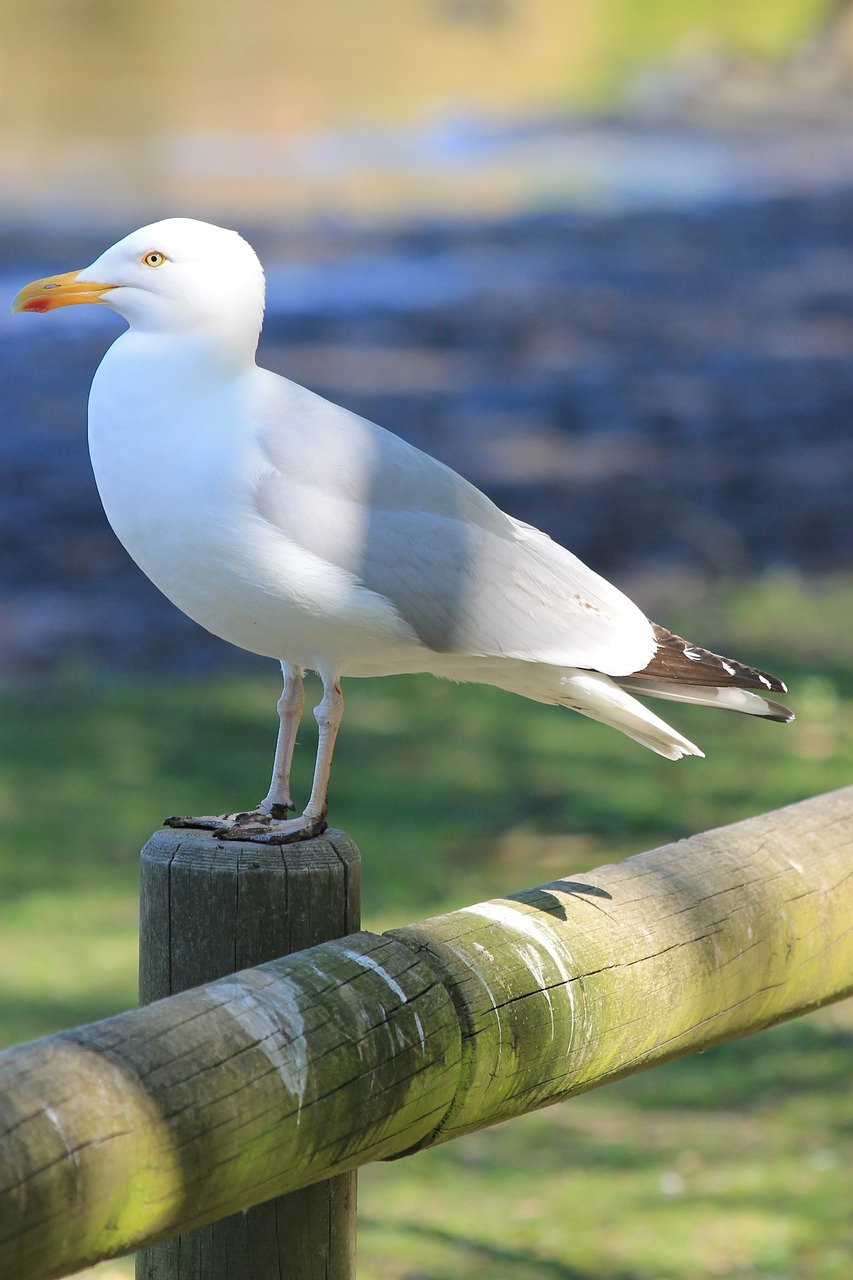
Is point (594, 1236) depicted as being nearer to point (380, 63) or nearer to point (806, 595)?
point (806, 595)

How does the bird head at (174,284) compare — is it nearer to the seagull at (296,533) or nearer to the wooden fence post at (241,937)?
the seagull at (296,533)

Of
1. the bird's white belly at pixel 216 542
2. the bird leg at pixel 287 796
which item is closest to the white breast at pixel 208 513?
the bird's white belly at pixel 216 542

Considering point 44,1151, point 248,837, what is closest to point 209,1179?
point 44,1151

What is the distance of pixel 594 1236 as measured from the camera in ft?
11.0

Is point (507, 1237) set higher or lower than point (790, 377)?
lower

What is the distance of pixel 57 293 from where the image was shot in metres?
2.01

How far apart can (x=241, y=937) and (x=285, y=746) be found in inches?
20.9

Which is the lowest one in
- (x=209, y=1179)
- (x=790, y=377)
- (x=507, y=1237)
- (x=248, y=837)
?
(x=507, y=1237)

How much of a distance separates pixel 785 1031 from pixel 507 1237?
1.35 meters

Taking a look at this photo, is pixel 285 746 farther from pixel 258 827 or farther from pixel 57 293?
pixel 57 293

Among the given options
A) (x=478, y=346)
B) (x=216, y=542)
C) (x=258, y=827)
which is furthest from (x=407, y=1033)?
(x=478, y=346)

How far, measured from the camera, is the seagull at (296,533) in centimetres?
191

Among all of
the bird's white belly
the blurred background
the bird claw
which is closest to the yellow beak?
the bird's white belly

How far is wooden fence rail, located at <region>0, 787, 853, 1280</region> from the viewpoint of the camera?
115 centimetres
